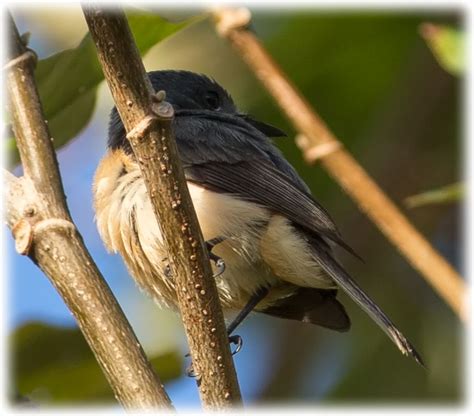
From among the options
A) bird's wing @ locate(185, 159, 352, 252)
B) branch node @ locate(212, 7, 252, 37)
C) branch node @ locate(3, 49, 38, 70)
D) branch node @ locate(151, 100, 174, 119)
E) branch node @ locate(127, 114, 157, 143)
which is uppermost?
branch node @ locate(3, 49, 38, 70)

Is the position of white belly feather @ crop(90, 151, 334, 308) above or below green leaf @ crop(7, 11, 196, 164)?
below

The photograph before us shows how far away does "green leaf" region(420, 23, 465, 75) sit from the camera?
2.17 m

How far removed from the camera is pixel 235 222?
3.29 m

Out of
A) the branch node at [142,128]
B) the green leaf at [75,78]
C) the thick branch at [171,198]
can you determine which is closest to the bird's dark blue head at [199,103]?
the green leaf at [75,78]

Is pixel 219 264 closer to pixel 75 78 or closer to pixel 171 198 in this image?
pixel 75 78

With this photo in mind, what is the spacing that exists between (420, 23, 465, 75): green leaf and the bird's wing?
106cm

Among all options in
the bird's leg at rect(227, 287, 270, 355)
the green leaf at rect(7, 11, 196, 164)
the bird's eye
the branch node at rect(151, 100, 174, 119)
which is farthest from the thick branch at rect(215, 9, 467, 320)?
the bird's eye

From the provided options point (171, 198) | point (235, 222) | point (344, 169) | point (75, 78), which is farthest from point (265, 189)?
point (171, 198)

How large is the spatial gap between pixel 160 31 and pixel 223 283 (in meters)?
1.03

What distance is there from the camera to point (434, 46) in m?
2.25

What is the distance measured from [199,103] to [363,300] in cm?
138

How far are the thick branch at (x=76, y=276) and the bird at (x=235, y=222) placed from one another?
65 centimetres

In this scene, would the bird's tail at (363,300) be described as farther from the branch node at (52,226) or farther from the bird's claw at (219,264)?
the branch node at (52,226)

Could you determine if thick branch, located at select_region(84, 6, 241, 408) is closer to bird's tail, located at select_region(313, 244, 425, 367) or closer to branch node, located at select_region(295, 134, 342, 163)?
branch node, located at select_region(295, 134, 342, 163)
